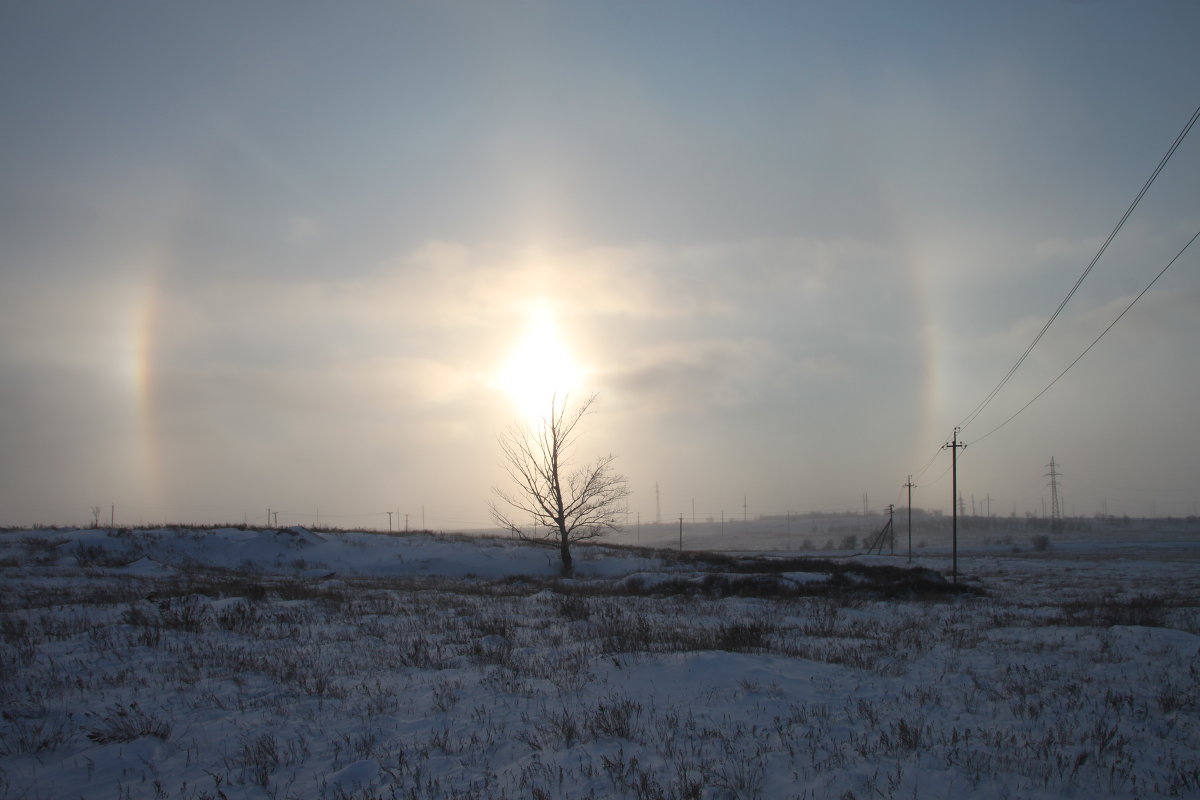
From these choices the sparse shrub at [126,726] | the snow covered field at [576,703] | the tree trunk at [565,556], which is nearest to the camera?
the snow covered field at [576,703]

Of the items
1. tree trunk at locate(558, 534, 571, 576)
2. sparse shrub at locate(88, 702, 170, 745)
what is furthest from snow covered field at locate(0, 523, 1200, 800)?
tree trunk at locate(558, 534, 571, 576)

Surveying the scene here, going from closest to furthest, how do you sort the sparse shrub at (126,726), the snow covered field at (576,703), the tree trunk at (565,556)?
the snow covered field at (576,703)
the sparse shrub at (126,726)
the tree trunk at (565,556)

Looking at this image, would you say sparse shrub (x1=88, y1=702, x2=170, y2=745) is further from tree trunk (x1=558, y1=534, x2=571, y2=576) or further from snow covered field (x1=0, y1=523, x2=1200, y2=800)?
tree trunk (x1=558, y1=534, x2=571, y2=576)

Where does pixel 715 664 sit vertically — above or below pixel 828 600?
above

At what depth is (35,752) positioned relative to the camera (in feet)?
18.8

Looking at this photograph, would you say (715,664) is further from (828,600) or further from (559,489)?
(559,489)

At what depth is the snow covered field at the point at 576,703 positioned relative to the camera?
5227mm

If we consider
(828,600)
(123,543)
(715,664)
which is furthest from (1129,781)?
(123,543)

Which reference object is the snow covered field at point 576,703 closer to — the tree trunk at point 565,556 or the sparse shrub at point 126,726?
the sparse shrub at point 126,726

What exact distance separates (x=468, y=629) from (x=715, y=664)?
5586 mm

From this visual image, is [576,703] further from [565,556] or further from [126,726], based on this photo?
[565,556]

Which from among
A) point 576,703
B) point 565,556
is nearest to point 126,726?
point 576,703

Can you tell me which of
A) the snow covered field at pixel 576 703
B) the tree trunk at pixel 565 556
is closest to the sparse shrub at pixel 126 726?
the snow covered field at pixel 576 703

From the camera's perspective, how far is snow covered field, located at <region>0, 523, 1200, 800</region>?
523 centimetres
